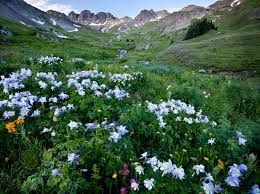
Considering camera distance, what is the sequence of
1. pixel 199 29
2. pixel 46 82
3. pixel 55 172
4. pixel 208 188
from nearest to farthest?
1. pixel 208 188
2. pixel 55 172
3. pixel 46 82
4. pixel 199 29

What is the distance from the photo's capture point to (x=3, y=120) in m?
5.36

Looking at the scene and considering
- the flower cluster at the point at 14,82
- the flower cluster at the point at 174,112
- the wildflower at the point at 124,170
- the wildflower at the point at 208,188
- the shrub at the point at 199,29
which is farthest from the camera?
the shrub at the point at 199,29

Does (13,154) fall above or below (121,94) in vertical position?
below

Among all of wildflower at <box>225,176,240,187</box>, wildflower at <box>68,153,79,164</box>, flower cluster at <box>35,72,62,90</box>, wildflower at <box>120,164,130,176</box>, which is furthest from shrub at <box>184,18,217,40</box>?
wildflower at <box>68,153,79,164</box>

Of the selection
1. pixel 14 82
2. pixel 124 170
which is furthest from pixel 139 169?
pixel 14 82

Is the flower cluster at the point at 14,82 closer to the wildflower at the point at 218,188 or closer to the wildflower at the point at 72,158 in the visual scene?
the wildflower at the point at 72,158

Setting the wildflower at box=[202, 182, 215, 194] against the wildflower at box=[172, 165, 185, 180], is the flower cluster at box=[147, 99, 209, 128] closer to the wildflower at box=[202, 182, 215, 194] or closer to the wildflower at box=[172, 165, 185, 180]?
the wildflower at box=[172, 165, 185, 180]

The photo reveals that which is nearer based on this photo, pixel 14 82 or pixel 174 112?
pixel 174 112

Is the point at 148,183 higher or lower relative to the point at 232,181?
higher

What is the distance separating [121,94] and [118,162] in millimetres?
2621

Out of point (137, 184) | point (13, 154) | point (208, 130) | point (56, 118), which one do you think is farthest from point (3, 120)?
point (208, 130)

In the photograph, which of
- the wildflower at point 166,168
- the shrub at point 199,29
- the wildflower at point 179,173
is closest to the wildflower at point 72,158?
the wildflower at point 166,168

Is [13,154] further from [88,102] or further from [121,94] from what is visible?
[121,94]

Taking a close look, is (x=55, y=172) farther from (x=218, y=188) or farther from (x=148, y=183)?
(x=218, y=188)
